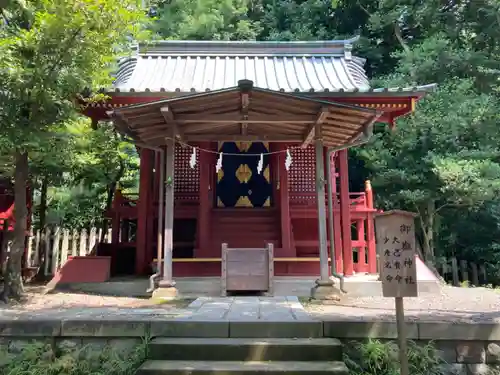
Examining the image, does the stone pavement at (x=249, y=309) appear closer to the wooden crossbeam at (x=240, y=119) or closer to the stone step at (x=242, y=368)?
the stone step at (x=242, y=368)

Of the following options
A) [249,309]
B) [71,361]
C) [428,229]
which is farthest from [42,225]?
[428,229]

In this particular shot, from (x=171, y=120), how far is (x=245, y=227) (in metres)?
3.66

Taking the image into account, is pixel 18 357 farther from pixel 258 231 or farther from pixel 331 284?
pixel 258 231

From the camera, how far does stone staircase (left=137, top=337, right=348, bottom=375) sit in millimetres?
3730

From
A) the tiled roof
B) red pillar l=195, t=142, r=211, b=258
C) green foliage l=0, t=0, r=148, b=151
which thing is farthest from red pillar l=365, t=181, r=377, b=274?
green foliage l=0, t=0, r=148, b=151

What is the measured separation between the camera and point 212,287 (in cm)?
745

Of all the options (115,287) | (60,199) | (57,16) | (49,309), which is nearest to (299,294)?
(115,287)

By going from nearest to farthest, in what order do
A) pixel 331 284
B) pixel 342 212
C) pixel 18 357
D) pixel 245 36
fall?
pixel 18 357 → pixel 331 284 → pixel 342 212 → pixel 245 36

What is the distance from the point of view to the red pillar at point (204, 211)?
884 cm

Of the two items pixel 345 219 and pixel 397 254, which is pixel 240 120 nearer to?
pixel 345 219

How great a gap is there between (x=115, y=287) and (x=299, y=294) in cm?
339

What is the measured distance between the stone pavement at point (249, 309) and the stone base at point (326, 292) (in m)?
0.47

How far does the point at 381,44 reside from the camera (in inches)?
683

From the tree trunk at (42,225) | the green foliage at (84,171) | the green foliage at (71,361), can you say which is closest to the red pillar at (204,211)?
the green foliage at (84,171)
